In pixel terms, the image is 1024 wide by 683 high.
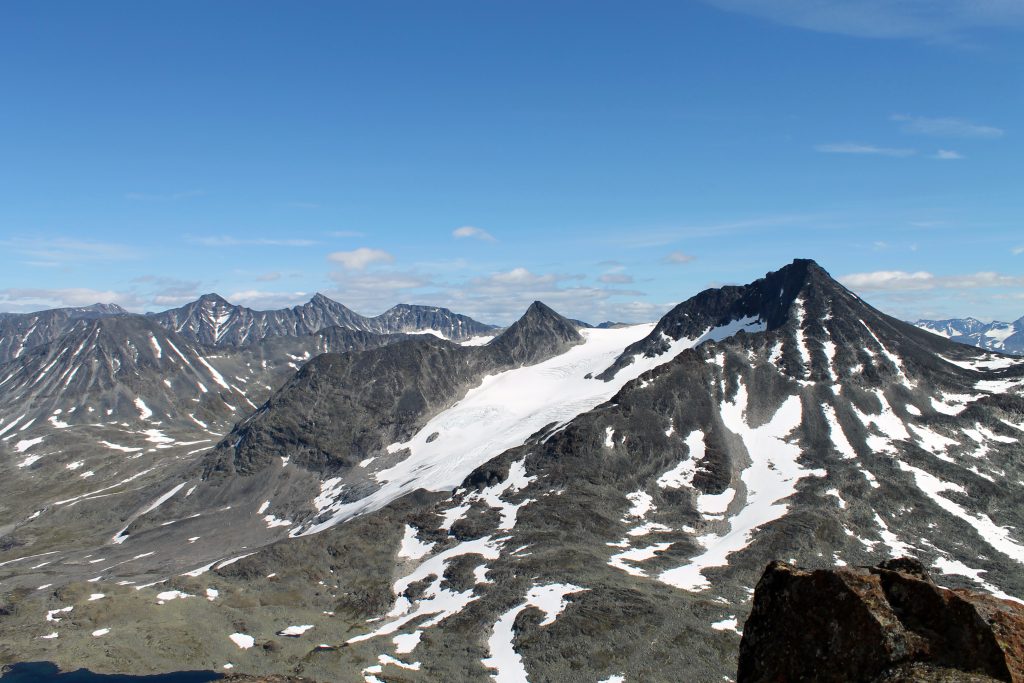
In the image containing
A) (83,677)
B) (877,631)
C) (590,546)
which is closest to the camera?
(877,631)

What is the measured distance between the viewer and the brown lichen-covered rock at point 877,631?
1479 cm

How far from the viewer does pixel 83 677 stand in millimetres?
102188

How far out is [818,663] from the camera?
1584cm

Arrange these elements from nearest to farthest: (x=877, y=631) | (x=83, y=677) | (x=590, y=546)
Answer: (x=877, y=631) → (x=83, y=677) → (x=590, y=546)

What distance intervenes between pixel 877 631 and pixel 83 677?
407ft

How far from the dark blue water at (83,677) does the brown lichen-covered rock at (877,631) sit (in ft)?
348

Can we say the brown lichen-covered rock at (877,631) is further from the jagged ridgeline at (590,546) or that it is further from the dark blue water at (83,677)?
the dark blue water at (83,677)

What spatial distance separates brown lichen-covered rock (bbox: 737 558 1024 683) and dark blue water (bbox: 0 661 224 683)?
105981 mm

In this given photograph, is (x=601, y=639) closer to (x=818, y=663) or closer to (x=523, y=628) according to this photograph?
(x=523, y=628)

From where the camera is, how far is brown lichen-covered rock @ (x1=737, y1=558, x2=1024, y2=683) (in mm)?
14789

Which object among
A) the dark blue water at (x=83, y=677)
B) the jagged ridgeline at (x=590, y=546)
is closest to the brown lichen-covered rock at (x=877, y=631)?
the jagged ridgeline at (x=590, y=546)

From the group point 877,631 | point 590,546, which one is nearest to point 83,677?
point 590,546

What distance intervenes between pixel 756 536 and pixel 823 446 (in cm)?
4968

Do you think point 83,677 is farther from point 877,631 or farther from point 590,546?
point 877,631
